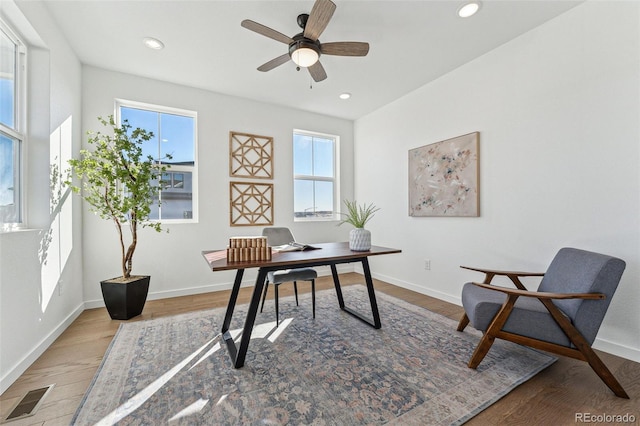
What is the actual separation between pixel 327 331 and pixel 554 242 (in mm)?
2088

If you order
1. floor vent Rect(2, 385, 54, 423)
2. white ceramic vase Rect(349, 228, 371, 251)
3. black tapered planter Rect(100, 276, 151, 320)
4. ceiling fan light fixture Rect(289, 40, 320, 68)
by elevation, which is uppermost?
ceiling fan light fixture Rect(289, 40, 320, 68)

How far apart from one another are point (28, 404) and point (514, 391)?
274cm

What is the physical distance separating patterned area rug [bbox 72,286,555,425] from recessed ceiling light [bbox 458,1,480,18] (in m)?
2.64

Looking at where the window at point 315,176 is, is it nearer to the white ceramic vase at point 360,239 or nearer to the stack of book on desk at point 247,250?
the white ceramic vase at point 360,239

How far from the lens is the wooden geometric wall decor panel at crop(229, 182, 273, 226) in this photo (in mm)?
3711

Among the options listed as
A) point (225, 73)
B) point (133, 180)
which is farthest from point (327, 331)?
point (225, 73)

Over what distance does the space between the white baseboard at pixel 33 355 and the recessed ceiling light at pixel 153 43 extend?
266cm

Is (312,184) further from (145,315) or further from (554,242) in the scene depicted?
(554,242)

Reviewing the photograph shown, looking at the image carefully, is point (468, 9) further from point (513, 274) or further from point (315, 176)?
point (315, 176)

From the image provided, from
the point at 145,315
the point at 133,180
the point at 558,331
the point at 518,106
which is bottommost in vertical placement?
the point at 145,315

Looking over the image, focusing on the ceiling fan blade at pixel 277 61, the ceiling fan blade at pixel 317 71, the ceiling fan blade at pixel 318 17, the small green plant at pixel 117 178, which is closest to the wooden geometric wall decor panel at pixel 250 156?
the small green plant at pixel 117 178

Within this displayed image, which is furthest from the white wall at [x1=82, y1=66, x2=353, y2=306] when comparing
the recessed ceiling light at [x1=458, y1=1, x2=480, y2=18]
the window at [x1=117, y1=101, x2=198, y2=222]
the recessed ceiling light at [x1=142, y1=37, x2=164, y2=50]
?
the recessed ceiling light at [x1=458, y1=1, x2=480, y2=18]

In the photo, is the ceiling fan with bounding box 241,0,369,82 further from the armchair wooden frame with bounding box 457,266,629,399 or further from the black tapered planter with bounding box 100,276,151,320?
the black tapered planter with bounding box 100,276,151,320

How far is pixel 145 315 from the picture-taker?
2721 mm
